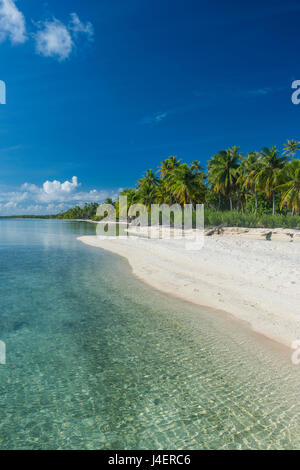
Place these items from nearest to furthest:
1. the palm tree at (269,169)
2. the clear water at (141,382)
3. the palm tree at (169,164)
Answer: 1. the clear water at (141,382)
2. the palm tree at (269,169)
3. the palm tree at (169,164)

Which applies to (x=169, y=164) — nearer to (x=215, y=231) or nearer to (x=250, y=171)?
(x=250, y=171)

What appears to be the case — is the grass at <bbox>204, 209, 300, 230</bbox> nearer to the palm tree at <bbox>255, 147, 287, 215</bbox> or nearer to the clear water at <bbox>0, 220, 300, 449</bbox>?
the palm tree at <bbox>255, 147, 287, 215</bbox>

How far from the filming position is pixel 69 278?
12172mm

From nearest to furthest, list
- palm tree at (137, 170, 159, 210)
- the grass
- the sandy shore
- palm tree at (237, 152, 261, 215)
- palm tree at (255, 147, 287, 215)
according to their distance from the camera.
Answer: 1. the sandy shore
2. the grass
3. palm tree at (255, 147, 287, 215)
4. palm tree at (237, 152, 261, 215)
5. palm tree at (137, 170, 159, 210)

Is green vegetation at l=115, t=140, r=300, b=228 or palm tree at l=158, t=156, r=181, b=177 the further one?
palm tree at l=158, t=156, r=181, b=177

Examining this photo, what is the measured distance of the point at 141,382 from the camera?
14.2 ft

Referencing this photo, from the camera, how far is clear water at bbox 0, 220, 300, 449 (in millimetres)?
3273

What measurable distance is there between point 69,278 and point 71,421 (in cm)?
915

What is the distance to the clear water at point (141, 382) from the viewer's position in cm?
327

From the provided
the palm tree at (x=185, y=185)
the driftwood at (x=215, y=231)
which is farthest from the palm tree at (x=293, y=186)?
the palm tree at (x=185, y=185)

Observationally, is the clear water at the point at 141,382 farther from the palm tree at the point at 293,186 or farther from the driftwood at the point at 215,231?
the palm tree at the point at 293,186

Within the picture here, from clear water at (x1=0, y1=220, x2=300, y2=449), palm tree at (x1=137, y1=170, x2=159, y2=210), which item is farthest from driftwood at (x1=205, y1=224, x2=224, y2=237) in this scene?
palm tree at (x1=137, y1=170, x2=159, y2=210)
